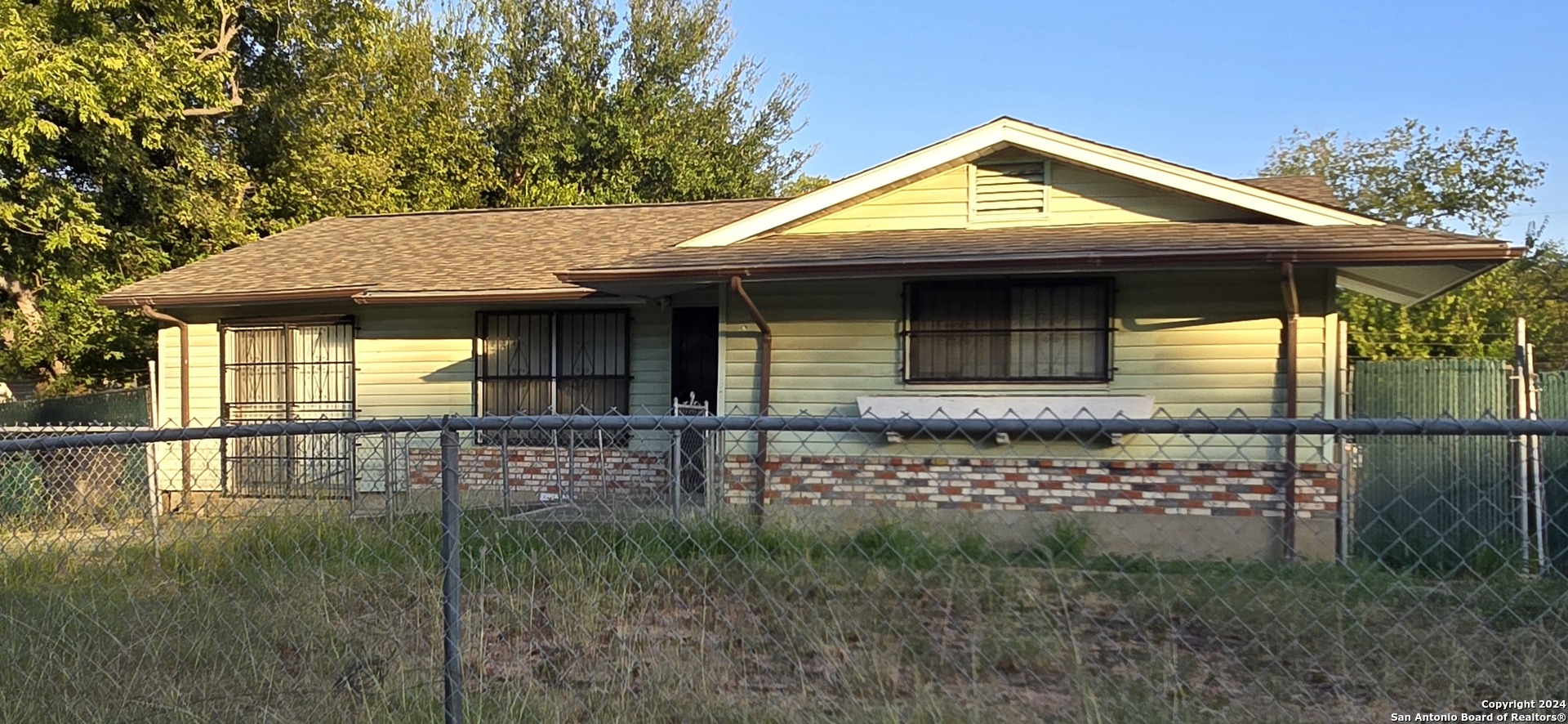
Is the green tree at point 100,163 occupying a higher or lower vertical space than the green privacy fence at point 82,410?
higher

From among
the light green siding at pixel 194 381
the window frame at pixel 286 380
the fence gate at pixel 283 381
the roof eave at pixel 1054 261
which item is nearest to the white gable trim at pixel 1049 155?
the roof eave at pixel 1054 261

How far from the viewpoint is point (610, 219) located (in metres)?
14.1

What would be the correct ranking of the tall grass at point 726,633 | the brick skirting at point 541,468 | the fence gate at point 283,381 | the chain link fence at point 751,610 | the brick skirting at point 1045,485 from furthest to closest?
the fence gate at point 283,381
the brick skirting at point 541,468
the brick skirting at point 1045,485
the tall grass at point 726,633
the chain link fence at point 751,610

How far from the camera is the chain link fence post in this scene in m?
3.15

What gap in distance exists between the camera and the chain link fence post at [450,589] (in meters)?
3.15

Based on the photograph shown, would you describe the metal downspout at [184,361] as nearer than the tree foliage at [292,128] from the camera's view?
Yes

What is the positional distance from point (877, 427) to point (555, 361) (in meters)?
9.10

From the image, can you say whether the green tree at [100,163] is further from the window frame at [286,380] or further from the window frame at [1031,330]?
the window frame at [1031,330]

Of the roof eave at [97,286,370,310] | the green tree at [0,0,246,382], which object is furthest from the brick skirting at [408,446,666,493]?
the green tree at [0,0,246,382]

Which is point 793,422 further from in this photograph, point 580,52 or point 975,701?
point 580,52

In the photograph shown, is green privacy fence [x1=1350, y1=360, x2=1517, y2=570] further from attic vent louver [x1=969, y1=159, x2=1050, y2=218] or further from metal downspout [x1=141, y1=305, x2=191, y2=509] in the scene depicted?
metal downspout [x1=141, y1=305, x2=191, y2=509]

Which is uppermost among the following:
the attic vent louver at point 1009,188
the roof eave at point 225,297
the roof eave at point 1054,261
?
the attic vent louver at point 1009,188

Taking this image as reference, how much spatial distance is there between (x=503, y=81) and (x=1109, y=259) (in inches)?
841

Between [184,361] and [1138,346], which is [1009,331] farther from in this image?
[184,361]
